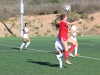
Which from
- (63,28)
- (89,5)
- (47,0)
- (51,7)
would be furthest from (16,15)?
(63,28)

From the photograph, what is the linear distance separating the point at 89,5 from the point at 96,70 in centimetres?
7635

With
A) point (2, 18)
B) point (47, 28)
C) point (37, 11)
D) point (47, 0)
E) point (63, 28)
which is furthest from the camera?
point (47, 0)

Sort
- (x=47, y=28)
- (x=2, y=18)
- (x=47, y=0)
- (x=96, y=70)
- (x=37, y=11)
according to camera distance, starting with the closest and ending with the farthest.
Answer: (x=96, y=70) → (x=47, y=28) → (x=2, y=18) → (x=37, y=11) → (x=47, y=0)

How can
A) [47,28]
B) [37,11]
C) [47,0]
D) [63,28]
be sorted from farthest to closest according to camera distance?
[47,0]
[37,11]
[47,28]
[63,28]

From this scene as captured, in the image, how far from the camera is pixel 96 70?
14.1 meters

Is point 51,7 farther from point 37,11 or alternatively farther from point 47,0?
point 47,0

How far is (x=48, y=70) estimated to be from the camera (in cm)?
1417

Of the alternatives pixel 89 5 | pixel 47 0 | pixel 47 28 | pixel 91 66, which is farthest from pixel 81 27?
pixel 91 66

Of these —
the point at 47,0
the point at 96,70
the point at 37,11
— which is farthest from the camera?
the point at 47,0

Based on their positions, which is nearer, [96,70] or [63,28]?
[96,70]

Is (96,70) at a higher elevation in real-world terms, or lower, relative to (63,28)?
lower

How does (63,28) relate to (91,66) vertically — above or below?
above

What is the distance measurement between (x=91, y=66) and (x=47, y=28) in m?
56.0

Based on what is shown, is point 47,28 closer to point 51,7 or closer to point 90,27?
point 90,27
